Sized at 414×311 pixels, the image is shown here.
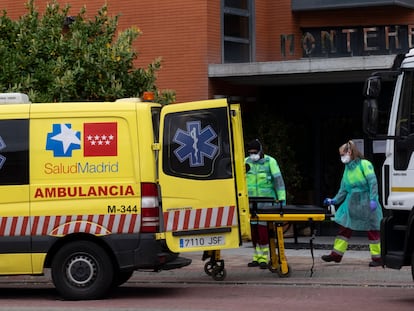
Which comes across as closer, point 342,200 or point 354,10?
point 342,200

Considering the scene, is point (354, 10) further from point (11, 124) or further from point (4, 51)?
point (11, 124)

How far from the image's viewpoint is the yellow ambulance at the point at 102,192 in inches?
496

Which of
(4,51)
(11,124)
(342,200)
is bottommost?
(342,200)

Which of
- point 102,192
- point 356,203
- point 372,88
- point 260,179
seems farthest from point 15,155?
point 356,203

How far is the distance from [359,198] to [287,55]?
630 centimetres

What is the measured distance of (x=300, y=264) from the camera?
53.9ft

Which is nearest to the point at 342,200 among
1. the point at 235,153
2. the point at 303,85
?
the point at 235,153

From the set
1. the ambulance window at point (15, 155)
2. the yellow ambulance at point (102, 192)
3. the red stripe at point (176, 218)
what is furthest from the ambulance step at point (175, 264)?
the ambulance window at point (15, 155)

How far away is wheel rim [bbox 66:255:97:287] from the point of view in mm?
12617

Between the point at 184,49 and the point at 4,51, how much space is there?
180 inches

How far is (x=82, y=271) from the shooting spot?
1262 cm

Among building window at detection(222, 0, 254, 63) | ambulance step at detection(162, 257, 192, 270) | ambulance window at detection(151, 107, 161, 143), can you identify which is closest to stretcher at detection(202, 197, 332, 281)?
ambulance step at detection(162, 257, 192, 270)

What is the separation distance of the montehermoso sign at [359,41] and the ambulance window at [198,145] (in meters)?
7.90

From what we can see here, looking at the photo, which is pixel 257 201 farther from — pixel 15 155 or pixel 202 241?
pixel 15 155
